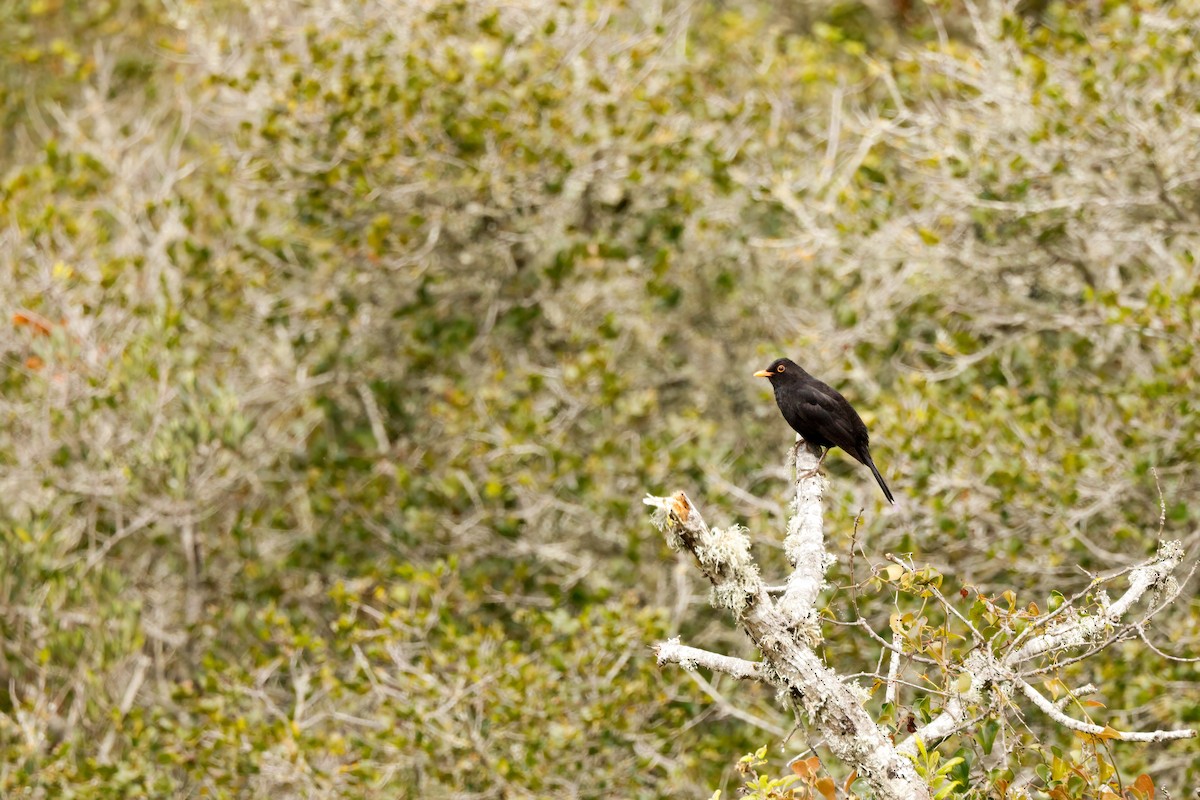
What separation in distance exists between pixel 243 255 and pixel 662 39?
403 centimetres

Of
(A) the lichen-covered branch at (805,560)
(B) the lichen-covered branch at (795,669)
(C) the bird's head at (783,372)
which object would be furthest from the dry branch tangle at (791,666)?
(C) the bird's head at (783,372)

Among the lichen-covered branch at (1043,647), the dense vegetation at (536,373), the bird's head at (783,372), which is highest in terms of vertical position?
the lichen-covered branch at (1043,647)

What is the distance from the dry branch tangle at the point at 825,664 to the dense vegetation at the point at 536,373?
3.06 m

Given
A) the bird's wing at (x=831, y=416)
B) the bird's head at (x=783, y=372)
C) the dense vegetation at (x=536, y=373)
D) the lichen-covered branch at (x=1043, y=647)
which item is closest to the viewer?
the lichen-covered branch at (x=1043, y=647)

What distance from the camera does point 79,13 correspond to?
15.4 meters

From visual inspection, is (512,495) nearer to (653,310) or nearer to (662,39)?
(653,310)

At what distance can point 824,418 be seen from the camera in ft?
22.5

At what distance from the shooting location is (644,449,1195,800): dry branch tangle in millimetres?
4125

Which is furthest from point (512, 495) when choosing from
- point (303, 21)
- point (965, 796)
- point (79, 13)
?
point (79, 13)

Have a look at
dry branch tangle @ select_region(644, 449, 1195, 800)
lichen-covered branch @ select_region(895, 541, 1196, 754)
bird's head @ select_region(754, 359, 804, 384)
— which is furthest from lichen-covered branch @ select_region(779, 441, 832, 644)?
bird's head @ select_region(754, 359, 804, 384)

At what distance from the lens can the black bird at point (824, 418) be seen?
6848 mm

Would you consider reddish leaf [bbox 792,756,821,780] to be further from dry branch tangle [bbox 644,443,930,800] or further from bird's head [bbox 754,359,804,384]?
bird's head [bbox 754,359,804,384]

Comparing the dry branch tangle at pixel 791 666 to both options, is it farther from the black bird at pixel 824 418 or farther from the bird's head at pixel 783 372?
the bird's head at pixel 783 372

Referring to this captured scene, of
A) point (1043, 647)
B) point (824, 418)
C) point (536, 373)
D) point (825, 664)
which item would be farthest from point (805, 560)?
point (536, 373)
